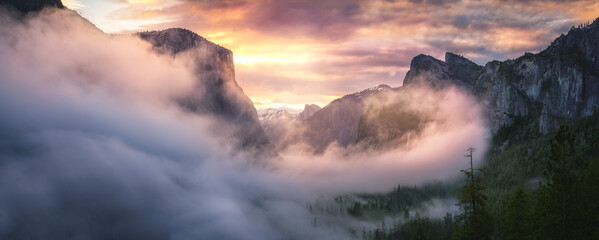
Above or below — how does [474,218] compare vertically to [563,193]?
below

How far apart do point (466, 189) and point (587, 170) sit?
55.8ft

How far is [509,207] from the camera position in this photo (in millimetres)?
71250

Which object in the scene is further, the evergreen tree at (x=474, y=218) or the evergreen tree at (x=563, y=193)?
the evergreen tree at (x=474, y=218)

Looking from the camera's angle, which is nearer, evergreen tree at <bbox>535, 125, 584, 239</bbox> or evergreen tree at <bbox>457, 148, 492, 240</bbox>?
evergreen tree at <bbox>535, 125, 584, 239</bbox>

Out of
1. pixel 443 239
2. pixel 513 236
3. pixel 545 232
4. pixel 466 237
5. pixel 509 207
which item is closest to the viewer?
pixel 545 232

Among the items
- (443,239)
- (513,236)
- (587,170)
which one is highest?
(587,170)

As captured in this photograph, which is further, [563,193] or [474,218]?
[474,218]

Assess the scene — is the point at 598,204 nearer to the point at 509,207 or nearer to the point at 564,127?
the point at 564,127

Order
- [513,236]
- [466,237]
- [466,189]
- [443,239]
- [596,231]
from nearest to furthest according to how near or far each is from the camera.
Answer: [596,231] → [466,189] → [466,237] → [513,236] → [443,239]

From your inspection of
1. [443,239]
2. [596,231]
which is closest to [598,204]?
[596,231]

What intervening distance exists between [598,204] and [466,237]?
54.1 feet

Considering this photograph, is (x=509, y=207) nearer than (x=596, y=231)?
No

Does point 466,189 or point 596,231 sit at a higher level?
point 466,189

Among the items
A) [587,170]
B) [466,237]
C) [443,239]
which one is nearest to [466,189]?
[466,237]
